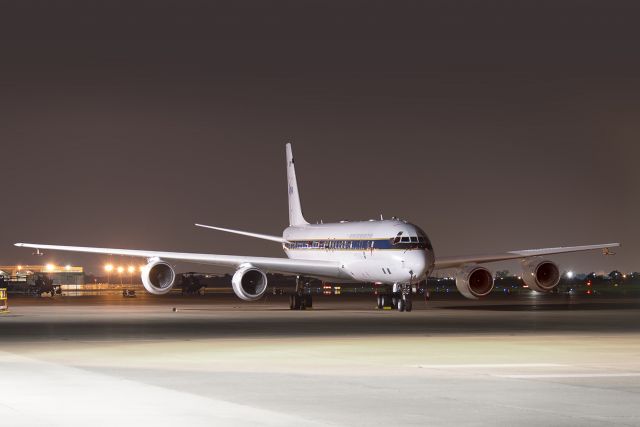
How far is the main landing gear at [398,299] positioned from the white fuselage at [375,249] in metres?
0.48

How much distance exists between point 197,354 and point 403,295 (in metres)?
24.2

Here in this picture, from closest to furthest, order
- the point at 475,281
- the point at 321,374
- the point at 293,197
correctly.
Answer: the point at 321,374, the point at 475,281, the point at 293,197

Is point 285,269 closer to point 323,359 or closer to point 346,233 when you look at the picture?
point 346,233

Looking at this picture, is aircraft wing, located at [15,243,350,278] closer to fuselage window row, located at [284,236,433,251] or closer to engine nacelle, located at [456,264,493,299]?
fuselage window row, located at [284,236,433,251]

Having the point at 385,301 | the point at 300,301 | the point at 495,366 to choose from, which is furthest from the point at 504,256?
the point at 495,366

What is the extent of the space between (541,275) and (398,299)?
858cm

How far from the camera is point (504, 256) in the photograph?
178 ft

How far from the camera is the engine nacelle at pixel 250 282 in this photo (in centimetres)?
5069

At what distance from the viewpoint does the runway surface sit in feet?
47.4

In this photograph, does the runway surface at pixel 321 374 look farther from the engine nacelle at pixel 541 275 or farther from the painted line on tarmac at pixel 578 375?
the engine nacelle at pixel 541 275

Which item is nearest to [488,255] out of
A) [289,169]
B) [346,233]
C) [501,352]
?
[346,233]

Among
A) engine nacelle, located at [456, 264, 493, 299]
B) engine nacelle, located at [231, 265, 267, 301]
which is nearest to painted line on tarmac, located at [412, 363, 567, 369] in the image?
engine nacelle, located at [231, 265, 267, 301]

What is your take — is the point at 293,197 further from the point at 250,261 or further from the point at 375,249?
the point at 375,249

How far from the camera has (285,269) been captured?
51.2 m
